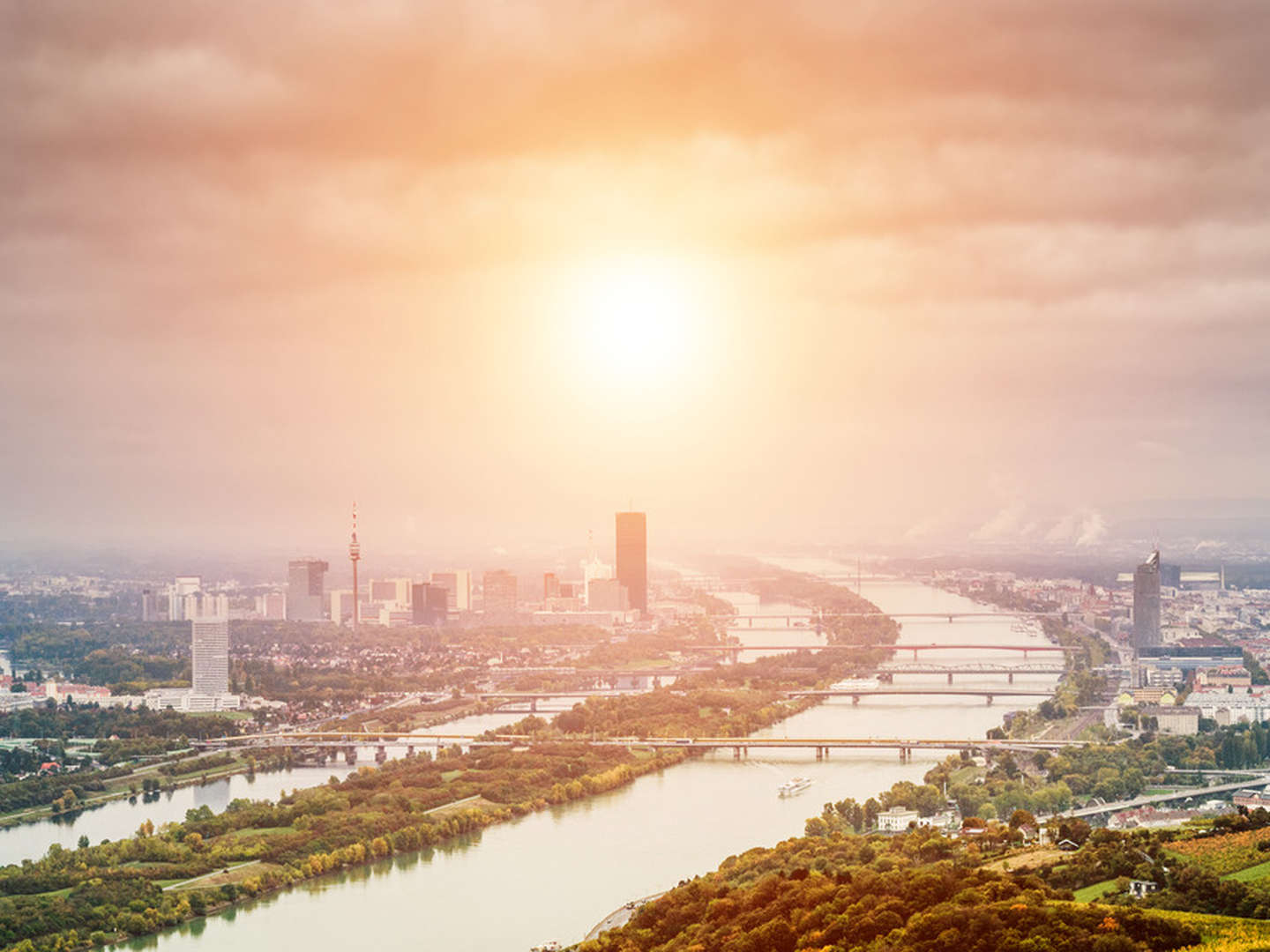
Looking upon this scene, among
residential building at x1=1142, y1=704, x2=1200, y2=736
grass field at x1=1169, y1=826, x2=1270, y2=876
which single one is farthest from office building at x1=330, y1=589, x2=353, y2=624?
grass field at x1=1169, y1=826, x2=1270, y2=876

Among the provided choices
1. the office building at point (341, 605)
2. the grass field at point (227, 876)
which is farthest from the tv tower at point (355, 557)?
the grass field at point (227, 876)

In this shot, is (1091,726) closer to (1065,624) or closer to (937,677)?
(937,677)

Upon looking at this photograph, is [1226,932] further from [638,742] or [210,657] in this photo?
[210,657]

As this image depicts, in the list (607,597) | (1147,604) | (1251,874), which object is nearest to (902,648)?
(1147,604)

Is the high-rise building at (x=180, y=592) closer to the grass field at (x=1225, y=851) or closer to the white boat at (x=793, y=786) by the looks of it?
the white boat at (x=793, y=786)

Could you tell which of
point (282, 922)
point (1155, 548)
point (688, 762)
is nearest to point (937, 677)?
point (1155, 548)

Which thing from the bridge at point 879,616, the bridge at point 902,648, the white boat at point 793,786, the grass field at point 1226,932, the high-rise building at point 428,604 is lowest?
the white boat at point 793,786
